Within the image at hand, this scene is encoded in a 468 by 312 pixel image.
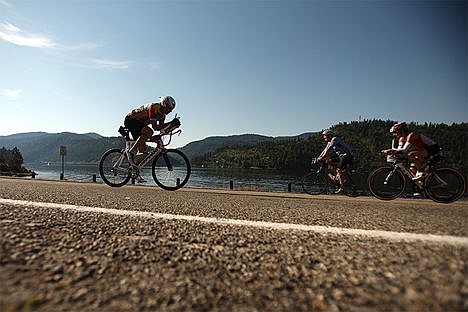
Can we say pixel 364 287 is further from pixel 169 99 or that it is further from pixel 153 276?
pixel 169 99

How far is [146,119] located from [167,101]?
0.66m

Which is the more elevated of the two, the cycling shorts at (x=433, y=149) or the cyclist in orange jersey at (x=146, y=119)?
the cyclist in orange jersey at (x=146, y=119)

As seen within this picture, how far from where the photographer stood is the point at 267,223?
234 cm

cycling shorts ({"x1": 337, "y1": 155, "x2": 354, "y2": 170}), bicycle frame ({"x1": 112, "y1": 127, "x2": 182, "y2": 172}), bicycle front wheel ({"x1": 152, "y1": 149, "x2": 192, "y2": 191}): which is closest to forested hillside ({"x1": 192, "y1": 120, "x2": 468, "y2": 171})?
cycling shorts ({"x1": 337, "y1": 155, "x2": 354, "y2": 170})

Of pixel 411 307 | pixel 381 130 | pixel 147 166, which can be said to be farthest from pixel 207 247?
pixel 381 130

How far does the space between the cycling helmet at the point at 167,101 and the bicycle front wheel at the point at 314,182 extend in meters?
9.54

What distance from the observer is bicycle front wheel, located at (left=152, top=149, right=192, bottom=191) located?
590 centimetres

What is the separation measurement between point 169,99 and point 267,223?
3.97 metres

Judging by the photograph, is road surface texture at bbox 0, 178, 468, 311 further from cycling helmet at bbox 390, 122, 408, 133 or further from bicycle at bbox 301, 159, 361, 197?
bicycle at bbox 301, 159, 361, 197

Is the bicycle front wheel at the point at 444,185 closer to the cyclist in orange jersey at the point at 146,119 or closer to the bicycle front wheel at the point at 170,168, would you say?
the bicycle front wheel at the point at 170,168

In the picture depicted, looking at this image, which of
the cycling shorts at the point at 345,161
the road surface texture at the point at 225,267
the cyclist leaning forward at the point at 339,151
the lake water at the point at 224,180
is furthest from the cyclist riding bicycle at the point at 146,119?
the cycling shorts at the point at 345,161

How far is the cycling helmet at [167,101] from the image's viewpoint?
5.27m

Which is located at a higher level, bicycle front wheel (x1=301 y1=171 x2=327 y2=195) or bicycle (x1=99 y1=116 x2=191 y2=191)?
bicycle (x1=99 y1=116 x2=191 y2=191)

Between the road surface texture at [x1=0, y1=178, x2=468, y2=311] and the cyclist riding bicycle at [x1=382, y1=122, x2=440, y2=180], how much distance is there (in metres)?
5.50
